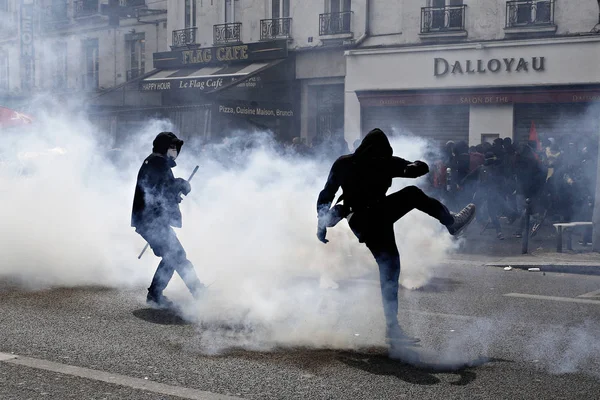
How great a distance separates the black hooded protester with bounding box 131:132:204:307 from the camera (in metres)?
7.41

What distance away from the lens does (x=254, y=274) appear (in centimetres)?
766

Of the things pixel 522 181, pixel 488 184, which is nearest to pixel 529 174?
pixel 522 181

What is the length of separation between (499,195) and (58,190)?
7.12 meters

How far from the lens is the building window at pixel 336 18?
72.4 feet

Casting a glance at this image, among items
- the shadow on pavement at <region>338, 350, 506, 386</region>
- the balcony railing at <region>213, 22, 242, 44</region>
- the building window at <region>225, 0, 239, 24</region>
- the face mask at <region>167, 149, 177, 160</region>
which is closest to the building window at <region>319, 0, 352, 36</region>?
the balcony railing at <region>213, 22, 242, 44</region>

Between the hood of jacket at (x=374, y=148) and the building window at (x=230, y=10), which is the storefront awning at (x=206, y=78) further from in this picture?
the hood of jacket at (x=374, y=148)

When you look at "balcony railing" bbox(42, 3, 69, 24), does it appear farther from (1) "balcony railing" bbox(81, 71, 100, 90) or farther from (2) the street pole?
(2) the street pole

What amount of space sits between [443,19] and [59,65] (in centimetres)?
1019

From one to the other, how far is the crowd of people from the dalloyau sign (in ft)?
17.5

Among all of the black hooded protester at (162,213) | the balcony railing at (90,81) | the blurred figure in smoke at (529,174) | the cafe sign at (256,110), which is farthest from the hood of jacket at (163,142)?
the balcony railing at (90,81)

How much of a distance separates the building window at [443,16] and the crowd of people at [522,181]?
6627 mm

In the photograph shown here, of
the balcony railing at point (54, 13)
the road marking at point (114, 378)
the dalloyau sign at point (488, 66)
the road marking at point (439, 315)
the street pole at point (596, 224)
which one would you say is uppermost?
the balcony railing at point (54, 13)

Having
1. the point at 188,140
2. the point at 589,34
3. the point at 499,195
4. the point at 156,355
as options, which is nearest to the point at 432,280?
the point at 156,355

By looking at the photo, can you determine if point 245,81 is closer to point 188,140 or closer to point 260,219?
point 188,140
